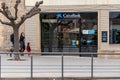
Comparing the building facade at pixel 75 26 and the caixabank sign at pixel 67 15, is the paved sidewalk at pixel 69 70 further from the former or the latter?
the caixabank sign at pixel 67 15

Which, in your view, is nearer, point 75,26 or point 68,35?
point 75,26

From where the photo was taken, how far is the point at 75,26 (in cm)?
2612

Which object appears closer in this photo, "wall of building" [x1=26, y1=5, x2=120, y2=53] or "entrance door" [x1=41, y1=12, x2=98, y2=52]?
"wall of building" [x1=26, y1=5, x2=120, y2=53]

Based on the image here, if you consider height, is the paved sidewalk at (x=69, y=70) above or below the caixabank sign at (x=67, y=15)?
below

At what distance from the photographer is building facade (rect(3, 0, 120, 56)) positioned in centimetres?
2512

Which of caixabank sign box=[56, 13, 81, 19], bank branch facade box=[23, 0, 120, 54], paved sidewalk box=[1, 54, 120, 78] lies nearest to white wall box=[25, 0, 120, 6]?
bank branch facade box=[23, 0, 120, 54]

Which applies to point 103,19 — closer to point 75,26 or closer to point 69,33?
point 75,26

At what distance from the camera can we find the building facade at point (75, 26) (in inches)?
989

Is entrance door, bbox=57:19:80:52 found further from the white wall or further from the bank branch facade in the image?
the white wall

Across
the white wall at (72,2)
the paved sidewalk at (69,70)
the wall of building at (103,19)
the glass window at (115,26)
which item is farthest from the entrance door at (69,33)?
the paved sidewalk at (69,70)

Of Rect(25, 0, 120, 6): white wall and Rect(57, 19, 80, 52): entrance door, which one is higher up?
Rect(25, 0, 120, 6): white wall

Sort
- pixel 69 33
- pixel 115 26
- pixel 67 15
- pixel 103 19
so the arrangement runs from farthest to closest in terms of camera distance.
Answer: pixel 69 33 → pixel 67 15 → pixel 115 26 → pixel 103 19

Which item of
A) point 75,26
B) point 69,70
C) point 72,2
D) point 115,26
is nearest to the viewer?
point 69,70

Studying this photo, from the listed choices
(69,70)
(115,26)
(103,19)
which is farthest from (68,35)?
(69,70)
